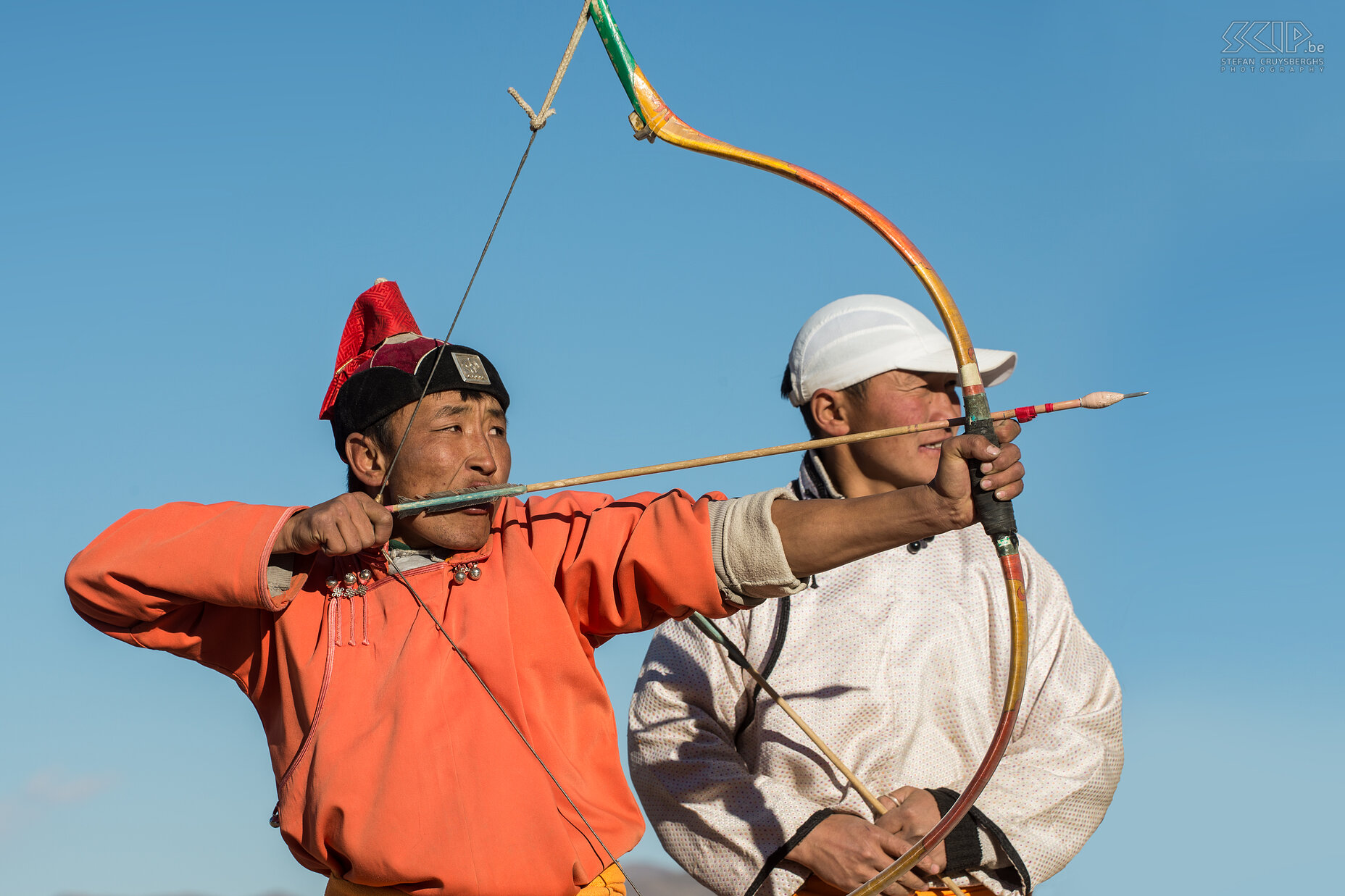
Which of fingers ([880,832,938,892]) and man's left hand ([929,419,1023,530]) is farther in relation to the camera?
fingers ([880,832,938,892])

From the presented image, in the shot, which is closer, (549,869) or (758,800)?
(549,869)

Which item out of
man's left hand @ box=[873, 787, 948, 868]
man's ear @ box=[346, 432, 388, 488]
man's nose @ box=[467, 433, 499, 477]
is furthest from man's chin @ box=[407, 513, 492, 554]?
man's left hand @ box=[873, 787, 948, 868]

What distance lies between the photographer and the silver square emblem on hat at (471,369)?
8.38 feet

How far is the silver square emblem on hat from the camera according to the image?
2.55 metres

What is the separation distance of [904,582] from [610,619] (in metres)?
0.95

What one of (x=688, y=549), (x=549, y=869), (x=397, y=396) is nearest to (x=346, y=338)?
(x=397, y=396)

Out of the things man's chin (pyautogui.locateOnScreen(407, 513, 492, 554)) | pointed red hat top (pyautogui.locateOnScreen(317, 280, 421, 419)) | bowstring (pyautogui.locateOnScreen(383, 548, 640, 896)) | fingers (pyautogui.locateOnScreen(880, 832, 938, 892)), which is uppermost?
pointed red hat top (pyautogui.locateOnScreen(317, 280, 421, 419))

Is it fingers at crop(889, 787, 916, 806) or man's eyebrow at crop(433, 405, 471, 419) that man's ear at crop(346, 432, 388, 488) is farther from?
fingers at crop(889, 787, 916, 806)

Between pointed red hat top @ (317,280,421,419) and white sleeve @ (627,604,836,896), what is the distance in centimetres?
95

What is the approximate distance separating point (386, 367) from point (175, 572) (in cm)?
58

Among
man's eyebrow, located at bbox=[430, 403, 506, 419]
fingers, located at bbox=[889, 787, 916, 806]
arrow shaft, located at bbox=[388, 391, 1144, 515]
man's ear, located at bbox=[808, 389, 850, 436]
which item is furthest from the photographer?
man's ear, located at bbox=[808, 389, 850, 436]

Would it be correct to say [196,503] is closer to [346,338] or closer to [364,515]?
[364,515]

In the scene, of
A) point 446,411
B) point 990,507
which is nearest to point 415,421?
point 446,411

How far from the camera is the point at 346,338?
2855 millimetres
